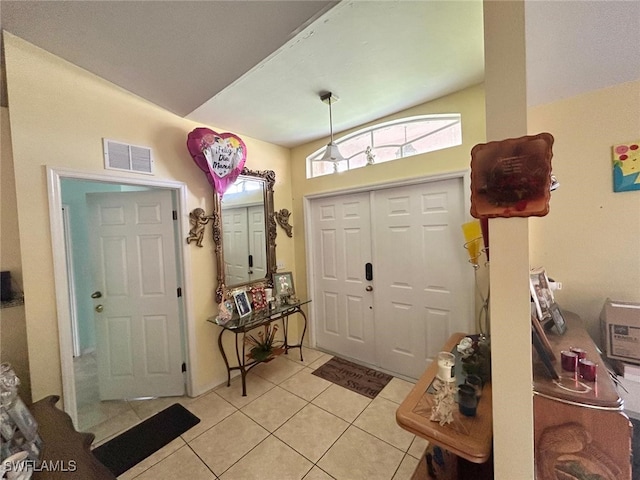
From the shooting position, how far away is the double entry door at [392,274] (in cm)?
215

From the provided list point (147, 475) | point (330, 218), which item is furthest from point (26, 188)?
point (330, 218)

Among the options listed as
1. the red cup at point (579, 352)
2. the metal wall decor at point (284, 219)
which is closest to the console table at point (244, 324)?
the metal wall decor at point (284, 219)

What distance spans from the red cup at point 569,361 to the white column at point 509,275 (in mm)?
511

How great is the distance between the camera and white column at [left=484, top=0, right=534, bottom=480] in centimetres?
80

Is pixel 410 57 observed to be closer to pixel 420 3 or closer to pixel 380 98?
pixel 420 3

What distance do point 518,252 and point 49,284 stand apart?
257cm

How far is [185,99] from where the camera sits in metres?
1.94

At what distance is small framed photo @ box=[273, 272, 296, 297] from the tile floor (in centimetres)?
90

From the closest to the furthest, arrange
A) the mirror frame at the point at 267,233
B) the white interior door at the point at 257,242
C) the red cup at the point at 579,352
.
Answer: the red cup at the point at 579,352, the mirror frame at the point at 267,233, the white interior door at the point at 257,242

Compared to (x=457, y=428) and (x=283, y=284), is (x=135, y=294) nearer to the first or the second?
(x=283, y=284)

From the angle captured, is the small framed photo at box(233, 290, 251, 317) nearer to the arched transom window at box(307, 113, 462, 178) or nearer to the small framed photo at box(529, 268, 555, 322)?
the arched transom window at box(307, 113, 462, 178)

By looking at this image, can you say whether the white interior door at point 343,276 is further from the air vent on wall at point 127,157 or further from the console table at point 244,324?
the air vent on wall at point 127,157

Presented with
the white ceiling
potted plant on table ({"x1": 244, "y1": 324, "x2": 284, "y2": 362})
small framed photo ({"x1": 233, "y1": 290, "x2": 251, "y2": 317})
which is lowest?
potted plant on table ({"x1": 244, "y1": 324, "x2": 284, "y2": 362})

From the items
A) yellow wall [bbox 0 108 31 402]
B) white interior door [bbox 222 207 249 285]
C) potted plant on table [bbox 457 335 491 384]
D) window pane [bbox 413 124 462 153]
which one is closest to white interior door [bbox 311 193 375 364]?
window pane [bbox 413 124 462 153]
